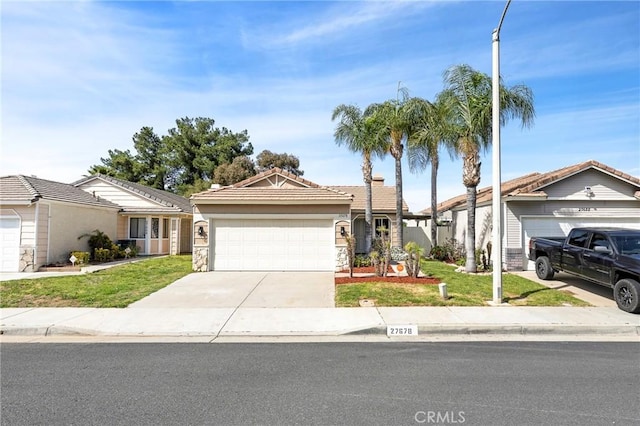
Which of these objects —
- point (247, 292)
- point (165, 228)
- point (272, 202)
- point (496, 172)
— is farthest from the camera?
point (165, 228)

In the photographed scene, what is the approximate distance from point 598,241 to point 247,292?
32.6 ft

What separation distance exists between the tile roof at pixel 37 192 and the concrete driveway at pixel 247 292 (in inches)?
311

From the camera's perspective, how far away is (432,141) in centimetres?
1717

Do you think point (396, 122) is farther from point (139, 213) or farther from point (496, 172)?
point (139, 213)

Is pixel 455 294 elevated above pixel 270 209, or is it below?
below

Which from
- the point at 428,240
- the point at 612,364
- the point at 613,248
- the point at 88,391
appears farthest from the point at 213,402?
the point at 428,240

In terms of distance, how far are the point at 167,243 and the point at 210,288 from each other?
42.1 ft

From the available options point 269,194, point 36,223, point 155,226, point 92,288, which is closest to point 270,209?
point 269,194

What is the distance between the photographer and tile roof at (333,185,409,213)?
21.6 metres

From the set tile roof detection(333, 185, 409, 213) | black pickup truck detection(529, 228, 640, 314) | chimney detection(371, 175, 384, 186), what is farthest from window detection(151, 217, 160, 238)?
black pickup truck detection(529, 228, 640, 314)

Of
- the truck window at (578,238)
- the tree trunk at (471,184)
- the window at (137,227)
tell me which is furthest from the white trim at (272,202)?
the window at (137,227)

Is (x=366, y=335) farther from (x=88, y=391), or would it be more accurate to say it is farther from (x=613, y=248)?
(x=613, y=248)

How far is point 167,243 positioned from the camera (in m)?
22.5

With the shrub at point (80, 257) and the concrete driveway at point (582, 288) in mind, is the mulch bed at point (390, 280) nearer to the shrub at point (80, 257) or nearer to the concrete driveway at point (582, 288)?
the concrete driveway at point (582, 288)
